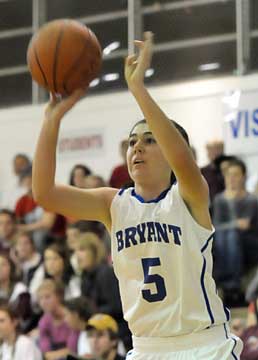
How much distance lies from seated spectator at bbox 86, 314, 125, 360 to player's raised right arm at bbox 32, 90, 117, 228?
11.4 feet

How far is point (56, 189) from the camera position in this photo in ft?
14.8

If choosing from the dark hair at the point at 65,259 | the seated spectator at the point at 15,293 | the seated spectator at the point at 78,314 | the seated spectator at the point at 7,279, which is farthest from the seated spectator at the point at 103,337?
the seated spectator at the point at 7,279

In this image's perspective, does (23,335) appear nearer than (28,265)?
Yes

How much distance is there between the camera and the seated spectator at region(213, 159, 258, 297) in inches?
377

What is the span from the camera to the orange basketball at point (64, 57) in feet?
15.0

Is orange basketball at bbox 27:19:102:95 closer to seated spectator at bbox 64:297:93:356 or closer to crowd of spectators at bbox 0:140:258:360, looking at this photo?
crowd of spectators at bbox 0:140:258:360

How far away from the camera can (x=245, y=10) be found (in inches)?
500

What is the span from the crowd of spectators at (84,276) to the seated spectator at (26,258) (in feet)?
0.04

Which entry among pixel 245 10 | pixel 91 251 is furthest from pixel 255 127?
pixel 91 251

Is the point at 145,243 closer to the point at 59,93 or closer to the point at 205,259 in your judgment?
the point at 205,259

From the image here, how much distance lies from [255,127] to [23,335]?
428cm

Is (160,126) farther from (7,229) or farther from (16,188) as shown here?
(16,188)

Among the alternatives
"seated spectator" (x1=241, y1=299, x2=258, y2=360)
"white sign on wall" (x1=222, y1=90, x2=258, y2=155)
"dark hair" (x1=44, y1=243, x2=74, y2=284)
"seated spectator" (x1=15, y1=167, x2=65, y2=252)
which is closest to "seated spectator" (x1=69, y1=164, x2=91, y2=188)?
"seated spectator" (x1=15, y1=167, x2=65, y2=252)

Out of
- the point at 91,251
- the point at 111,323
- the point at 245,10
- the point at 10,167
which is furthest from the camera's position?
the point at 10,167
